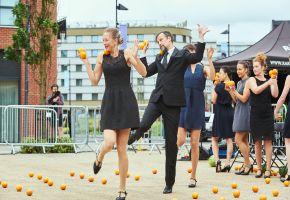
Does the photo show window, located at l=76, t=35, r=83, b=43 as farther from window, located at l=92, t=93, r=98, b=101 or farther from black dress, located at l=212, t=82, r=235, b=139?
black dress, located at l=212, t=82, r=235, b=139

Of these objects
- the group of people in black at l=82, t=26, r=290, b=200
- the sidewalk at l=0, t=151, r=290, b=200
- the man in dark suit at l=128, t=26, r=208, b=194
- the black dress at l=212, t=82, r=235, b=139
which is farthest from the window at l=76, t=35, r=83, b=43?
the man in dark suit at l=128, t=26, r=208, b=194

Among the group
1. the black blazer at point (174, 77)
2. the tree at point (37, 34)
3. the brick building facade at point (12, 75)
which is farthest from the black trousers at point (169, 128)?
the brick building facade at point (12, 75)

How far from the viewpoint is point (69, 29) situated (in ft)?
393

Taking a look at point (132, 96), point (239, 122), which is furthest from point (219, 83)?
point (132, 96)

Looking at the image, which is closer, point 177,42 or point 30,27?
point 30,27

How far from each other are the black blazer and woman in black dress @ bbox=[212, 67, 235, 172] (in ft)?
12.7

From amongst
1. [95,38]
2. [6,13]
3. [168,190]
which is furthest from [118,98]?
[95,38]

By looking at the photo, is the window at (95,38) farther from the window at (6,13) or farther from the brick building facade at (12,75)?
the brick building facade at (12,75)

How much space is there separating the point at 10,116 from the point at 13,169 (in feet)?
21.3

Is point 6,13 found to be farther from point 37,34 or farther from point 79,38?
point 79,38

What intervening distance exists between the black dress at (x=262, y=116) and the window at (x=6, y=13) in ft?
66.3

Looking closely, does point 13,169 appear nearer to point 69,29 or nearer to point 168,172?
point 168,172

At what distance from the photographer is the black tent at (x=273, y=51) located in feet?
67.1

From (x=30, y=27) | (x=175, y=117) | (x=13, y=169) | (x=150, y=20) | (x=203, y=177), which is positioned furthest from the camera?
(x=150, y=20)
